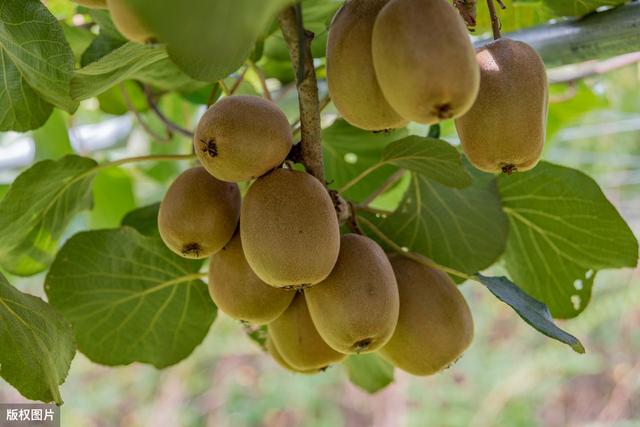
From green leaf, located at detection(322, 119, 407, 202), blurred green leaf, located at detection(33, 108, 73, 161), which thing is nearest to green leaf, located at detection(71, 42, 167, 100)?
green leaf, located at detection(322, 119, 407, 202)

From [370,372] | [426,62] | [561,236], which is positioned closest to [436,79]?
[426,62]

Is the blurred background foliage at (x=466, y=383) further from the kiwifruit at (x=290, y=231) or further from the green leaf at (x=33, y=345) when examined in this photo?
the kiwifruit at (x=290, y=231)

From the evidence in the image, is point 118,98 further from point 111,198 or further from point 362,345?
point 362,345

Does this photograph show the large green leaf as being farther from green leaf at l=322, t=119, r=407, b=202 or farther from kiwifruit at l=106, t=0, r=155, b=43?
green leaf at l=322, t=119, r=407, b=202

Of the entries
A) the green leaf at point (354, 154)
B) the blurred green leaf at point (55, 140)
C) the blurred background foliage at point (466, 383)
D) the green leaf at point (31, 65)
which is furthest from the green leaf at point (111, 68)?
the blurred background foliage at point (466, 383)

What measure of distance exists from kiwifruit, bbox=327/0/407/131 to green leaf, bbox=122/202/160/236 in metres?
0.48

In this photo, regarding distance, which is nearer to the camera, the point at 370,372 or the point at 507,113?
the point at 507,113

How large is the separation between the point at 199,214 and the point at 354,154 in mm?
438

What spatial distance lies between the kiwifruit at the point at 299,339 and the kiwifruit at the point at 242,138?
0.16 meters

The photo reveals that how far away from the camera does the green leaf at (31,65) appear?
0.68 m

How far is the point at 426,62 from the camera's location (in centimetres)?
49

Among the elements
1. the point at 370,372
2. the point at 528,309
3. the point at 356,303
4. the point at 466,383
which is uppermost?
the point at 356,303

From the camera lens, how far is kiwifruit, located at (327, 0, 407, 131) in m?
0.56

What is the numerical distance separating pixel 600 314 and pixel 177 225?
3603mm
